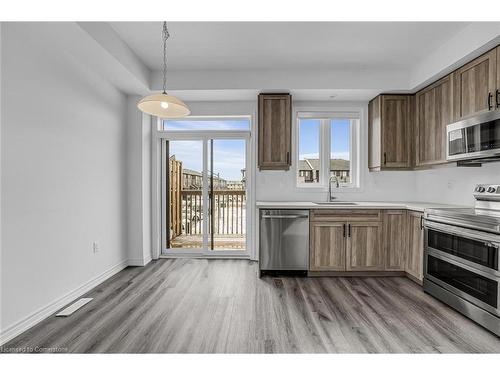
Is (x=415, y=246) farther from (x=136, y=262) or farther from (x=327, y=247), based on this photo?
(x=136, y=262)

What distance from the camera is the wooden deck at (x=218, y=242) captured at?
425 cm

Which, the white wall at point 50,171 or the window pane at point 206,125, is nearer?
the white wall at point 50,171

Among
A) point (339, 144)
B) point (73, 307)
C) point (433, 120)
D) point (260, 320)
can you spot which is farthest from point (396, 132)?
point (73, 307)

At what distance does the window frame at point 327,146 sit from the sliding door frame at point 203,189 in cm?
71

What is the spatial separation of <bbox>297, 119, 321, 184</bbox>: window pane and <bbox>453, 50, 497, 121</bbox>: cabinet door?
1723 millimetres

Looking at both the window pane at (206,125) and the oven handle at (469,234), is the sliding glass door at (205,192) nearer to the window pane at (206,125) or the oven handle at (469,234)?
the window pane at (206,125)

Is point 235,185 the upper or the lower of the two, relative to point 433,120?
lower

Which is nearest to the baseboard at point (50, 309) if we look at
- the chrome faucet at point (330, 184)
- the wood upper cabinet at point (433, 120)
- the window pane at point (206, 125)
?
the window pane at point (206, 125)

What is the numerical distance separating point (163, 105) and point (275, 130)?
1762 millimetres

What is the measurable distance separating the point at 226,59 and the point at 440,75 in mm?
2447

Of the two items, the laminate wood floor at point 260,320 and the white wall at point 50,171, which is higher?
the white wall at point 50,171

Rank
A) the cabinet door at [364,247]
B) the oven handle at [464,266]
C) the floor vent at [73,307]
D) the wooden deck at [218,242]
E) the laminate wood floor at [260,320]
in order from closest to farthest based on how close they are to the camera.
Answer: the laminate wood floor at [260,320] → the oven handle at [464,266] → the floor vent at [73,307] → the cabinet door at [364,247] → the wooden deck at [218,242]

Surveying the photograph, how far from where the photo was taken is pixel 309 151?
4129 millimetres

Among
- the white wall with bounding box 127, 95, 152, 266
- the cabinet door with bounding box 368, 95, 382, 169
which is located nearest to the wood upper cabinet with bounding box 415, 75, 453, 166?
the cabinet door with bounding box 368, 95, 382, 169
